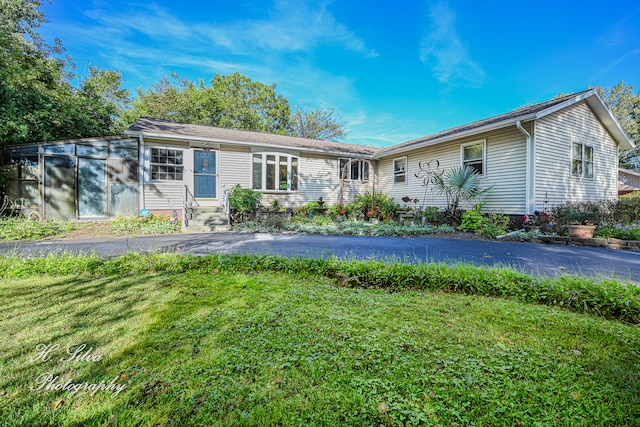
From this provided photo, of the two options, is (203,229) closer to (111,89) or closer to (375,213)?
(375,213)

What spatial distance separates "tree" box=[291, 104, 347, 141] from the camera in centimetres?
2647

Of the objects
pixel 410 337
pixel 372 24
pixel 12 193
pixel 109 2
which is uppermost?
pixel 372 24

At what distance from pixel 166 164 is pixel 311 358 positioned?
1052cm

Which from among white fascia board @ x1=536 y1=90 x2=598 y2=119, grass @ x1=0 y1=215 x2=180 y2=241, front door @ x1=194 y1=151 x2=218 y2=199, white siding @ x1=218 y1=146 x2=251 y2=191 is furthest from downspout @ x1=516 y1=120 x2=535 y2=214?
grass @ x1=0 y1=215 x2=180 y2=241

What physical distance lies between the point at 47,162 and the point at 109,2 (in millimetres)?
6552

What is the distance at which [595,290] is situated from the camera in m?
2.74

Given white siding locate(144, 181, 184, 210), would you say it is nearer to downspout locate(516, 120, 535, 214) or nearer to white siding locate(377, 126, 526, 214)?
white siding locate(377, 126, 526, 214)

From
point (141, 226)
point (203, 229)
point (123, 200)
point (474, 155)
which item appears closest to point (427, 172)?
point (474, 155)

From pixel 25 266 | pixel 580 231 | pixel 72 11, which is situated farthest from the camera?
pixel 72 11

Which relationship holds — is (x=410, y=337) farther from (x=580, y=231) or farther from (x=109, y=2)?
(x=109, y=2)

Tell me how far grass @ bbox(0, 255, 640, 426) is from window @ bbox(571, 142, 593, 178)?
406 inches

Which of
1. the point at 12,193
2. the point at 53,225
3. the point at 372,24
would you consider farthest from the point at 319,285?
the point at 372,24

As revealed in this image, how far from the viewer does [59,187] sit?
9055 mm

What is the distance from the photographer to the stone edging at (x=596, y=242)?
618 cm
